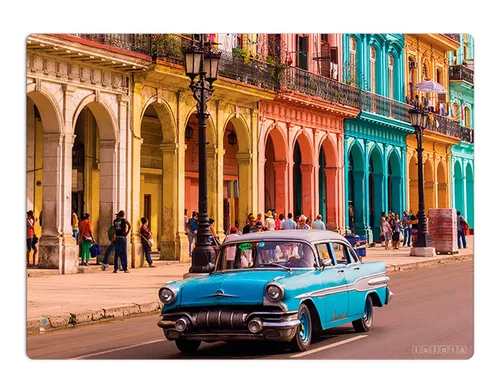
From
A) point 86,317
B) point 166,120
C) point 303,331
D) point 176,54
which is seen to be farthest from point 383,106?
point 303,331

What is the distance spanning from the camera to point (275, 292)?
9.97 meters

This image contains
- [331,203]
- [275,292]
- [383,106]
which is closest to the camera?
[275,292]

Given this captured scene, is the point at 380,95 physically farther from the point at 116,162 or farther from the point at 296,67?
the point at 116,162

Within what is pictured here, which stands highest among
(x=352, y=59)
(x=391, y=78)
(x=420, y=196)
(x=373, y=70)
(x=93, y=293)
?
(x=352, y=59)

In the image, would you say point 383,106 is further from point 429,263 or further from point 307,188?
point 429,263

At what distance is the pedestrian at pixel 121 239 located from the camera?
2197 cm

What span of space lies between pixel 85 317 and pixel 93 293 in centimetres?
284

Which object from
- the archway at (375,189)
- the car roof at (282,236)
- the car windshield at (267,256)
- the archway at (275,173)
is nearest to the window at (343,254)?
the car roof at (282,236)

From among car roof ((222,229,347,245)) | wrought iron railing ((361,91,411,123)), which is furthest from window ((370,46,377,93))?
car roof ((222,229,347,245))

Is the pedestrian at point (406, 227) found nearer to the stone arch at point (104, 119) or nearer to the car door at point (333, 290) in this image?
the stone arch at point (104, 119)

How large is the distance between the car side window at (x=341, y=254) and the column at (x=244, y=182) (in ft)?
49.8

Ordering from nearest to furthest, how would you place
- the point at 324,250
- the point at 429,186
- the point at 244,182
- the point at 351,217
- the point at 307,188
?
the point at 324,250 < the point at 351,217 < the point at 244,182 < the point at 307,188 < the point at 429,186

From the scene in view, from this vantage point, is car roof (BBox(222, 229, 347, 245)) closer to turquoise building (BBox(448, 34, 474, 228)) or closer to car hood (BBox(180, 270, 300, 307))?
car hood (BBox(180, 270, 300, 307))
